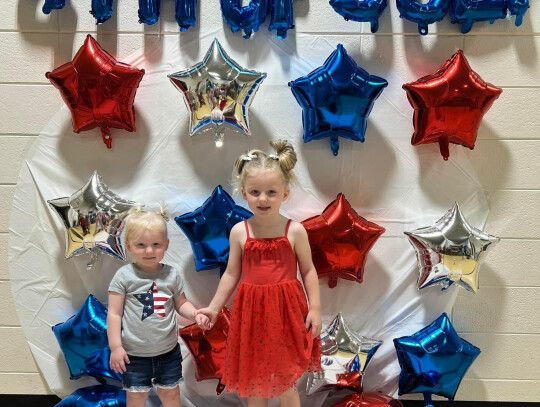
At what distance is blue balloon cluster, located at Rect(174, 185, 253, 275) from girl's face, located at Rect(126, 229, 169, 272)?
140 millimetres

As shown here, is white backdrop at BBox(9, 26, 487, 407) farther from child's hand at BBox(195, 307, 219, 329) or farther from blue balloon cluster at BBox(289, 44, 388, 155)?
child's hand at BBox(195, 307, 219, 329)

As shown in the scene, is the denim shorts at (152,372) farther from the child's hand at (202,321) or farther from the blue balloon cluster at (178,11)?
the blue balloon cluster at (178,11)

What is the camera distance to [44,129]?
159 centimetres

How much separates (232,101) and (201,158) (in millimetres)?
225

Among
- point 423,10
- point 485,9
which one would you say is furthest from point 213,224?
point 485,9

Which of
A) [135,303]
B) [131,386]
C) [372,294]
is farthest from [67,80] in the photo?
[372,294]

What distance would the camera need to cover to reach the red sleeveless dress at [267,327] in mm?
1332

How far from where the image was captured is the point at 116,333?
1.37 m

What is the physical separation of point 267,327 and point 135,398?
18.2 inches

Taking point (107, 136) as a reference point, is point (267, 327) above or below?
below

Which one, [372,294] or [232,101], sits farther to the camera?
[372,294]

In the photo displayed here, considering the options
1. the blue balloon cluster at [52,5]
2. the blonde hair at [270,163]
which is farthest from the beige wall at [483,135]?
the blonde hair at [270,163]

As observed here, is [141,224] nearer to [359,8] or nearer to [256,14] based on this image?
[256,14]

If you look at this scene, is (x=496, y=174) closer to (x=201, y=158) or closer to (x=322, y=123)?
(x=322, y=123)
